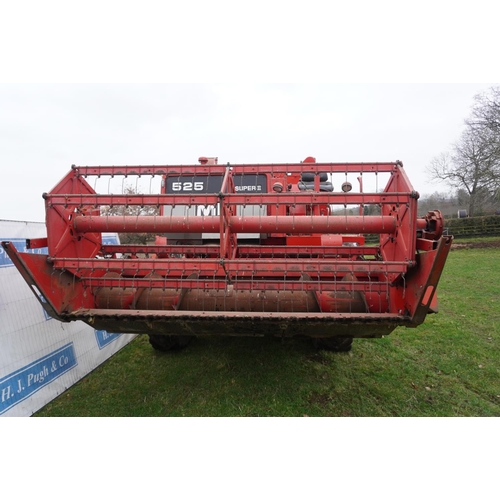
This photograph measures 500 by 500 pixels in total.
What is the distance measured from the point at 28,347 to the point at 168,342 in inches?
62.7

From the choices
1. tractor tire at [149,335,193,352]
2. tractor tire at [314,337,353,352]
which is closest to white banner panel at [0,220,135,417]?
tractor tire at [149,335,193,352]

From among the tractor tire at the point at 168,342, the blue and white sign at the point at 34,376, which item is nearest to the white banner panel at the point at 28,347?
the blue and white sign at the point at 34,376

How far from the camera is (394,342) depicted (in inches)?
171

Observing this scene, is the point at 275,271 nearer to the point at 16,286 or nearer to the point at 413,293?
the point at 413,293

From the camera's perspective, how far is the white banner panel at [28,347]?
2.87m

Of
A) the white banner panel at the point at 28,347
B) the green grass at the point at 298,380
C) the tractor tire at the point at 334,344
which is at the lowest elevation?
the green grass at the point at 298,380

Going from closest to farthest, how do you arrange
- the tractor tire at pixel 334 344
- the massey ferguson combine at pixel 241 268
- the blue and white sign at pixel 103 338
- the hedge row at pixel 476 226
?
the massey ferguson combine at pixel 241 268
the tractor tire at pixel 334 344
the blue and white sign at pixel 103 338
the hedge row at pixel 476 226

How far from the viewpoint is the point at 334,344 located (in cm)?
381

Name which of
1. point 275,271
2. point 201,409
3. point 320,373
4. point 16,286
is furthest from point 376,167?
point 16,286

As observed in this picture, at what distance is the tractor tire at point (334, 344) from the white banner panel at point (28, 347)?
10.7 ft

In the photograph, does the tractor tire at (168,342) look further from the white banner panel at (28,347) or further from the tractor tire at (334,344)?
the tractor tire at (334,344)

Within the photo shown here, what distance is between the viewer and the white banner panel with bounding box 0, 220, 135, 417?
287 cm

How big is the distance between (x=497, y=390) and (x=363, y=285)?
7.20 ft

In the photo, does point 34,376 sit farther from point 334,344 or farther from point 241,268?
point 334,344
